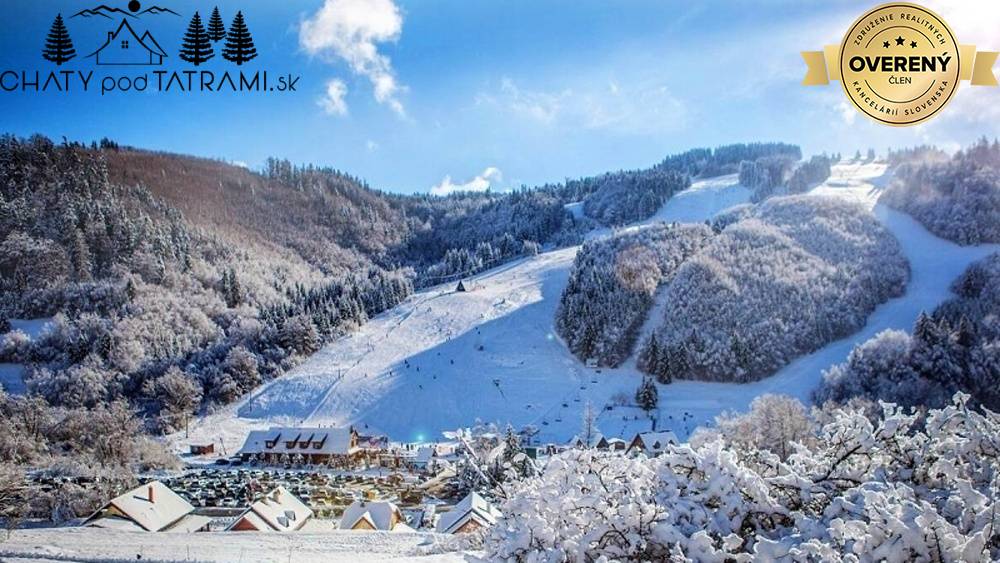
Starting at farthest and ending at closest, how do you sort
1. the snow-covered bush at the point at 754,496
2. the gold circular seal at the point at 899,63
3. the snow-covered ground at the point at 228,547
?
1. the snow-covered ground at the point at 228,547
2. the gold circular seal at the point at 899,63
3. the snow-covered bush at the point at 754,496

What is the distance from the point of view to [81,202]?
9512cm

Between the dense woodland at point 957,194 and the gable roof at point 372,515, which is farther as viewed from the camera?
the dense woodland at point 957,194

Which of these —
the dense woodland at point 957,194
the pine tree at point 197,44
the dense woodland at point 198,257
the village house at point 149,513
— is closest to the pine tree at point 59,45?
the pine tree at point 197,44

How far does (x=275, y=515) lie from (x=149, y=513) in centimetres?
449

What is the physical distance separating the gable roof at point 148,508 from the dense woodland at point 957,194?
98.0 m

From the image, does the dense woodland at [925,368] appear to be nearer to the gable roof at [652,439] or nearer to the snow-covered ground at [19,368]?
the gable roof at [652,439]

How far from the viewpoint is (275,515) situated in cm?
2302

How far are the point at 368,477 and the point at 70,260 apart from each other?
67.5 meters

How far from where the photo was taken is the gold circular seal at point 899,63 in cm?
959

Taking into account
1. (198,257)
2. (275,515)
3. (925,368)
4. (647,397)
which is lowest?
(647,397)

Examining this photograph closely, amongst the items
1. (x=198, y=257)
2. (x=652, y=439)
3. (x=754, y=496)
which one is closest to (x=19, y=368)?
(x=198, y=257)

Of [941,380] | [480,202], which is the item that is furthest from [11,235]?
[480,202]

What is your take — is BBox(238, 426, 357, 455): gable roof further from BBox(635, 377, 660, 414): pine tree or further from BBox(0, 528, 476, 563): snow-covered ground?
BBox(0, 528, 476, 563): snow-covered ground

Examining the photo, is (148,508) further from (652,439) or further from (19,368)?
(19,368)
